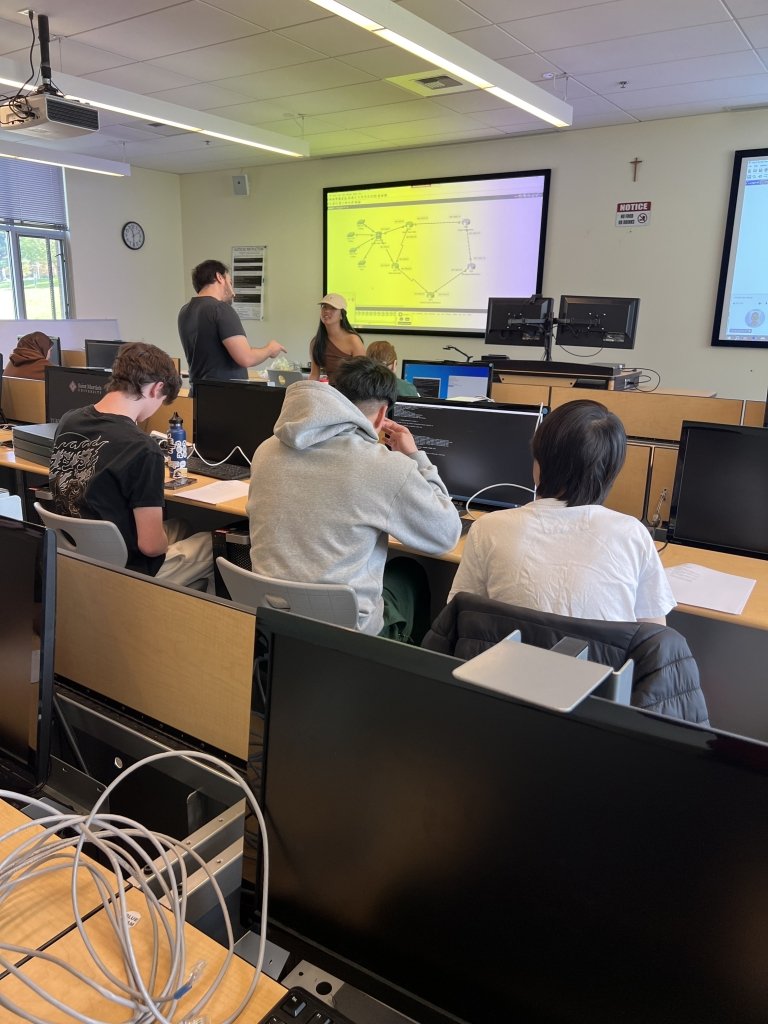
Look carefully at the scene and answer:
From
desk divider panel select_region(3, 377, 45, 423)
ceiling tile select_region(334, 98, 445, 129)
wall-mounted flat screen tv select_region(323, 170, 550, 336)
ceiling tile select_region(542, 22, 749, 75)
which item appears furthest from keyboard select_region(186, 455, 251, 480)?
wall-mounted flat screen tv select_region(323, 170, 550, 336)

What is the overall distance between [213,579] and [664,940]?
2.29 metres

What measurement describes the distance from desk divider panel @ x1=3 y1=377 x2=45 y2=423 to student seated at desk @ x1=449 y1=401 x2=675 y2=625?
3569 mm

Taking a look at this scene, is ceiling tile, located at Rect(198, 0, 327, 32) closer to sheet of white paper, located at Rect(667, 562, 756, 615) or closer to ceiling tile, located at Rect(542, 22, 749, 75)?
ceiling tile, located at Rect(542, 22, 749, 75)

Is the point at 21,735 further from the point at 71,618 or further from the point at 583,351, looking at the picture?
the point at 583,351

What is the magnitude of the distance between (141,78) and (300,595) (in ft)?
14.9

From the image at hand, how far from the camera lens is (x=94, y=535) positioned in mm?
2127

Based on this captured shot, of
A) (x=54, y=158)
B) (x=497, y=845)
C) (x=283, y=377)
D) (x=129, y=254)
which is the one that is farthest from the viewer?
(x=129, y=254)

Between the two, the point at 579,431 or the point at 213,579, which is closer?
the point at 579,431

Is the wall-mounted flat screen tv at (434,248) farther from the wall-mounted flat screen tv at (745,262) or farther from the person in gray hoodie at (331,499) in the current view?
the person in gray hoodie at (331,499)

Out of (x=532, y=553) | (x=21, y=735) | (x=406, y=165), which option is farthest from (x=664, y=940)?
(x=406, y=165)

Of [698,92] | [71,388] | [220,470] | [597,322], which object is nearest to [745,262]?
[698,92]

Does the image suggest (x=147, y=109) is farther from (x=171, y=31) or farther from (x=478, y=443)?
(x=478, y=443)

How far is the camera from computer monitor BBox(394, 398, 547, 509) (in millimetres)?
2475

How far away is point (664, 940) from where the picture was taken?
0.53 meters
